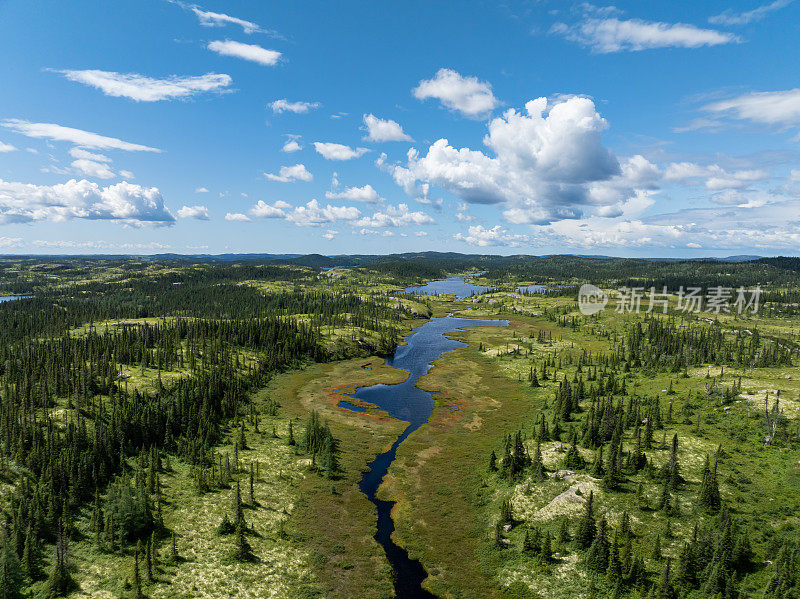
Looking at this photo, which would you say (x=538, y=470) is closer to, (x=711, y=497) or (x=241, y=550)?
(x=711, y=497)

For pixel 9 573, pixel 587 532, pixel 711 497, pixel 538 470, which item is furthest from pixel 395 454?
pixel 9 573

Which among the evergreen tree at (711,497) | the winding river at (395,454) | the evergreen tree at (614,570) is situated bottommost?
the winding river at (395,454)

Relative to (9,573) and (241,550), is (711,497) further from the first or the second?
(9,573)

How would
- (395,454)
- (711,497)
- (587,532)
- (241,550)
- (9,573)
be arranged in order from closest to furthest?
1. (9,573)
2. (241,550)
3. (587,532)
4. (711,497)
5. (395,454)

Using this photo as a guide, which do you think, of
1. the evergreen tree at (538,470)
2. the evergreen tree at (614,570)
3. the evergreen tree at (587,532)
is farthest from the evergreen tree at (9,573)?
the evergreen tree at (538,470)

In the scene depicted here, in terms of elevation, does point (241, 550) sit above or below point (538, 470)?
below

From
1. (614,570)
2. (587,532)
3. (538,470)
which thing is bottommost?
(614,570)

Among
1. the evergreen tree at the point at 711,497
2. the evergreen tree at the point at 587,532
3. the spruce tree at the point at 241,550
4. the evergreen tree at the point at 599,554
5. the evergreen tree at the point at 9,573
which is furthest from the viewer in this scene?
the evergreen tree at the point at 711,497

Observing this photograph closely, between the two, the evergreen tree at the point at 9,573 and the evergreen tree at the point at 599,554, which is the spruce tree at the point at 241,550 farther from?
the evergreen tree at the point at 599,554

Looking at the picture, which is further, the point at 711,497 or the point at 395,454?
the point at 395,454

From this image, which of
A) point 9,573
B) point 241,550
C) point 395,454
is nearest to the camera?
point 9,573

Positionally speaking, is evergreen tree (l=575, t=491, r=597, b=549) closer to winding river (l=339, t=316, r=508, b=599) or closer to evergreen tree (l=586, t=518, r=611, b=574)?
evergreen tree (l=586, t=518, r=611, b=574)

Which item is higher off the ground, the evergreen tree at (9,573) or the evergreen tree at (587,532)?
the evergreen tree at (587,532)
